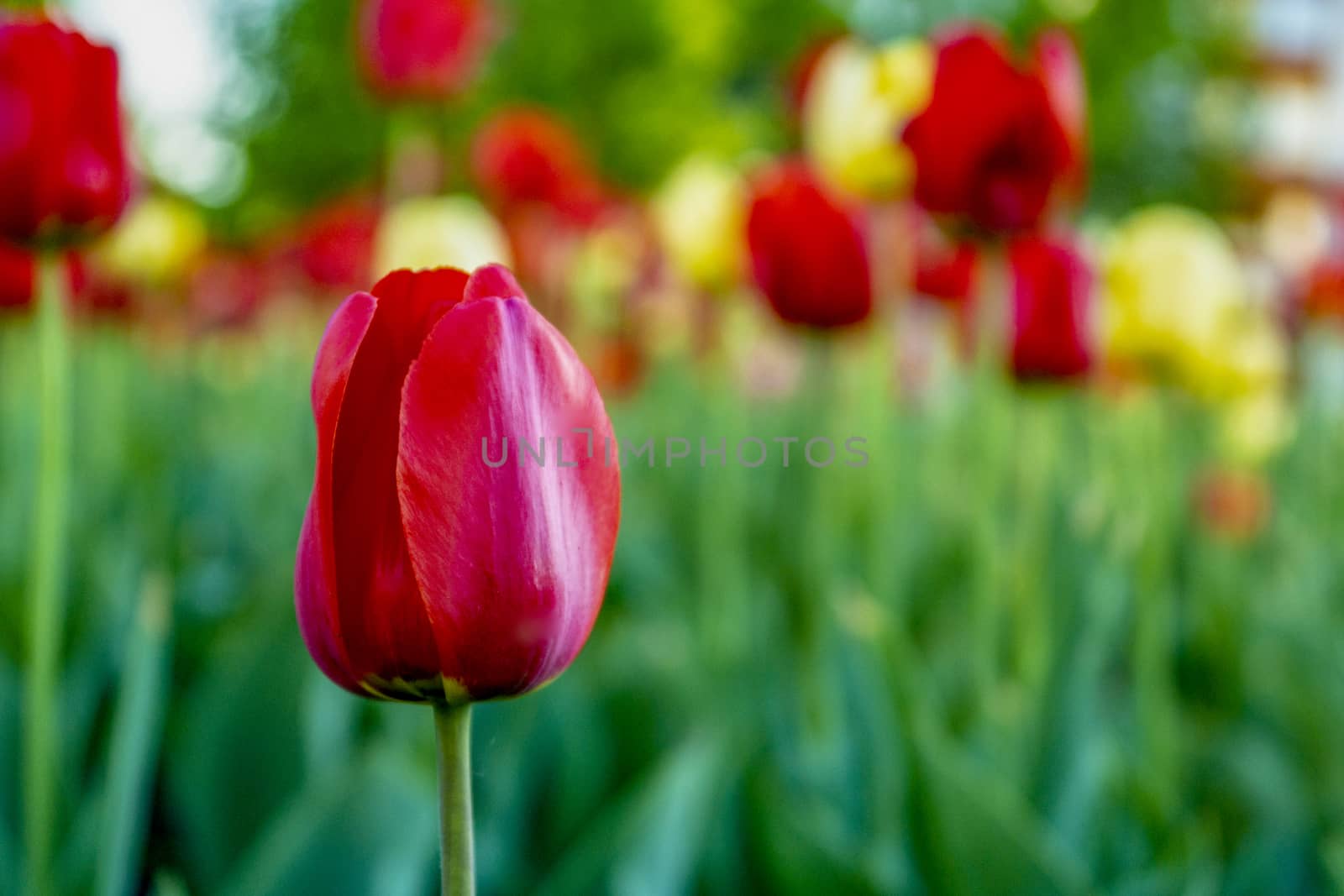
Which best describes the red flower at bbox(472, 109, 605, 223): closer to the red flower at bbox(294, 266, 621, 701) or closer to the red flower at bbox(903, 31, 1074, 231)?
the red flower at bbox(903, 31, 1074, 231)

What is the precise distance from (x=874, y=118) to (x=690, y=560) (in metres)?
0.82

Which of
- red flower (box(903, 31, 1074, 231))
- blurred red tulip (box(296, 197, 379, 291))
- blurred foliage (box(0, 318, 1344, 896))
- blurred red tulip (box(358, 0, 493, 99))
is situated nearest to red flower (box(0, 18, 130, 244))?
blurred foliage (box(0, 318, 1344, 896))

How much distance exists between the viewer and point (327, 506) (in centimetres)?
29

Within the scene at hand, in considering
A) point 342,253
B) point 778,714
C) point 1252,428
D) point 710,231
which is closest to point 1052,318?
point 778,714

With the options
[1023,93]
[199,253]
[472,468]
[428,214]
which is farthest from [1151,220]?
[199,253]

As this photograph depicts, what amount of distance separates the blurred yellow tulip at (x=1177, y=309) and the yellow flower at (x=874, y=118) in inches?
12.4

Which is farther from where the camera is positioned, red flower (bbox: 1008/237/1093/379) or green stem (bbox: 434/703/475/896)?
red flower (bbox: 1008/237/1093/379)

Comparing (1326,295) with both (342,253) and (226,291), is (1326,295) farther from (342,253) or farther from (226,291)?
(226,291)

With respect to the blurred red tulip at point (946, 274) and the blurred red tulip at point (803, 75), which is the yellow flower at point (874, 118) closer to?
the blurred red tulip at point (946, 274)

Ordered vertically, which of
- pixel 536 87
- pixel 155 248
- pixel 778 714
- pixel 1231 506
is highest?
pixel 536 87

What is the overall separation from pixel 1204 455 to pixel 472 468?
269 centimetres

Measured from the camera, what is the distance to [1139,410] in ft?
5.27

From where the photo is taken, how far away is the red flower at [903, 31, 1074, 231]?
77cm

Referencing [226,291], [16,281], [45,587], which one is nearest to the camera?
[45,587]
